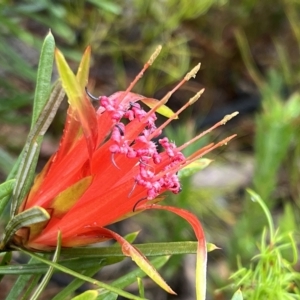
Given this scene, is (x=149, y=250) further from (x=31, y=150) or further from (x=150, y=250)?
(x=31, y=150)

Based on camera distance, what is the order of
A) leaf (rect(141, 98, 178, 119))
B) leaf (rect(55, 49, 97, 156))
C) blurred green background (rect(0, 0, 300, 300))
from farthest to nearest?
1. blurred green background (rect(0, 0, 300, 300))
2. leaf (rect(141, 98, 178, 119))
3. leaf (rect(55, 49, 97, 156))

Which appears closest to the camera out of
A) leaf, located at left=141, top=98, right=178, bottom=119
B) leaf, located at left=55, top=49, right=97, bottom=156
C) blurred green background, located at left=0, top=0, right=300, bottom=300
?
leaf, located at left=55, top=49, right=97, bottom=156

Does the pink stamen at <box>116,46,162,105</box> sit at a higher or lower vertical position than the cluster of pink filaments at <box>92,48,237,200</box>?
higher

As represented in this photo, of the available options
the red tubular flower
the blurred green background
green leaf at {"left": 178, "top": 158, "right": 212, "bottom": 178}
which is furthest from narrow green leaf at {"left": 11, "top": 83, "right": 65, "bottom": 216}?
the blurred green background

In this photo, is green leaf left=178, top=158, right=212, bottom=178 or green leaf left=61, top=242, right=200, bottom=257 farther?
green leaf left=178, top=158, right=212, bottom=178

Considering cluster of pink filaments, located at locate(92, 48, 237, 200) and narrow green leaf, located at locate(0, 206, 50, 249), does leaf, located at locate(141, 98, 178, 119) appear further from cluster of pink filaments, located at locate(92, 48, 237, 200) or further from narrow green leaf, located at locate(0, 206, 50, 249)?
narrow green leaf, located at locate(0, 206, 50, 249)

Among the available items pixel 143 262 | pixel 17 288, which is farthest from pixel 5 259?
pixel 143 262

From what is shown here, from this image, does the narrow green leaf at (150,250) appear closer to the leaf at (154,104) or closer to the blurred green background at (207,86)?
the leaf at (154,104)
